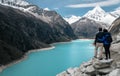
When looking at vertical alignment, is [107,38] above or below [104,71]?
above

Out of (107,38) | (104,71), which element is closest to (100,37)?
(107,38)

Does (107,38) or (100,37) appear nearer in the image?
(107,38)

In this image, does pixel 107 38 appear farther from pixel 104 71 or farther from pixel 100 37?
pixel 104 71

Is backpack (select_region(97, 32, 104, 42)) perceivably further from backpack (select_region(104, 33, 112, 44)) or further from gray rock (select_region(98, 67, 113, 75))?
gray rock (select_region(98, 67, 113, 75))

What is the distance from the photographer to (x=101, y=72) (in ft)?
80.9

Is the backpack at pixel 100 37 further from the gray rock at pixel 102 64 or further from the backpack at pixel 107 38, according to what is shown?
the gray rock at pixel 102 64

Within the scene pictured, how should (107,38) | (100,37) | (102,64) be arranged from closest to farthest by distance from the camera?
1. (102,64)
2. (107,38)
3. (100,37)

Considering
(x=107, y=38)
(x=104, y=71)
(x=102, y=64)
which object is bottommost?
(x=104, y=71)

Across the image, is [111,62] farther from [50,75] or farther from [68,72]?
[50,75]

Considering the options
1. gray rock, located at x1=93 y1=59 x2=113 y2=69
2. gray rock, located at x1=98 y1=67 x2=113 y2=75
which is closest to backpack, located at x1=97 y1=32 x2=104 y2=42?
gray rock, located at x1=93 y1=59 x2=113 y2=69

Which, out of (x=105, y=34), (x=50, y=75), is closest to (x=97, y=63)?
(x=105, y=34)

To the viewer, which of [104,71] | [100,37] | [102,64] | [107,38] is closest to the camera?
[104,71]

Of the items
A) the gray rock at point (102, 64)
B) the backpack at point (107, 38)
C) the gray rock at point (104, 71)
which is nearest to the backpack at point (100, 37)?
the backpack at point (107, 38)

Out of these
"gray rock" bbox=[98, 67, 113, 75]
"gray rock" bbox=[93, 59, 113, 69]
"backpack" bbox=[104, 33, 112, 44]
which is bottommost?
"gray rock" bbox=[98, 67, 113, 75]
